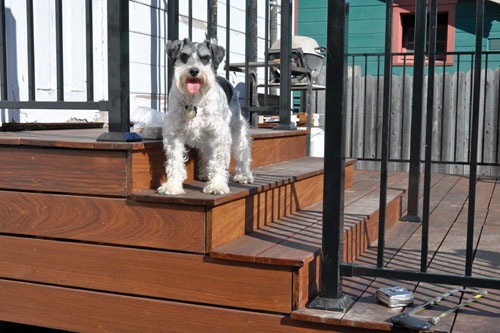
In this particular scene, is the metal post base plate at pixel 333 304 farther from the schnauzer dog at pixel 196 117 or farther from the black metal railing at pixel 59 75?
the black metal railing at pixel 59 75

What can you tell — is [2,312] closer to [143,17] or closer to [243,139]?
[243,139]

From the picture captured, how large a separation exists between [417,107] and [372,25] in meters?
10.8

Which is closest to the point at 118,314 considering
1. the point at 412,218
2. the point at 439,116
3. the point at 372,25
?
the point at 412,218

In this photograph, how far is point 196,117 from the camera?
316cm

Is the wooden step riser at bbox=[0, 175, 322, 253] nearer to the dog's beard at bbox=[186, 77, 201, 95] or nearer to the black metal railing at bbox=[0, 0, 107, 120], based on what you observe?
the black metal railing at bbox=[0, 0, 107, 120]

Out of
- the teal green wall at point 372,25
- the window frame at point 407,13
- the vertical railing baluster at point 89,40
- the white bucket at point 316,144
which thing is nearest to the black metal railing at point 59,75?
the vertical railing baluster at point 89,40

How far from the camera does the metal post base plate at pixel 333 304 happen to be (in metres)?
2.62

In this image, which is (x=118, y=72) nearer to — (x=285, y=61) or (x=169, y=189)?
(x=169, y=189)


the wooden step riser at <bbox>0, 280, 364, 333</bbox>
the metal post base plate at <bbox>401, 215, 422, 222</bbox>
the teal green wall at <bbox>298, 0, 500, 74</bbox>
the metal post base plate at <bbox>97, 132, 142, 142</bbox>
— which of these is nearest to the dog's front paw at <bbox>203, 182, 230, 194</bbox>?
the metal post base plate at <bbox>97, 132, 142, 142</bbox>

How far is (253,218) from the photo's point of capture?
333cm

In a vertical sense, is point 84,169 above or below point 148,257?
above

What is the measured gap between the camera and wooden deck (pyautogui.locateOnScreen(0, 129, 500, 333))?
2709 mm

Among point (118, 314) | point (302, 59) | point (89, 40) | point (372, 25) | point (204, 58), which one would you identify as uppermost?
point (372, 25)

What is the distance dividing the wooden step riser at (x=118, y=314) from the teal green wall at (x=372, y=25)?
1082cm
